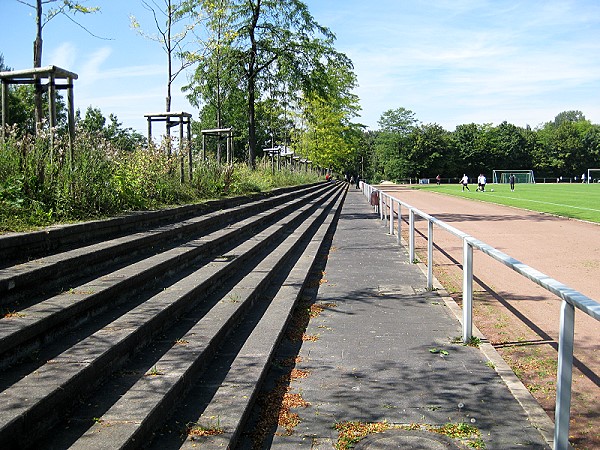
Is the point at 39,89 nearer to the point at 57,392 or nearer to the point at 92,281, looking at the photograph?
the point at 92,281

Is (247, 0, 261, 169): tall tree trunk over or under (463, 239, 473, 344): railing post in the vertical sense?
over

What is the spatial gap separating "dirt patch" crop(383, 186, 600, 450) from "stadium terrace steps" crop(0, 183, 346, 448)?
7.23 feet

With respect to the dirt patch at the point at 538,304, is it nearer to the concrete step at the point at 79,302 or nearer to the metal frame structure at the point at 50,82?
the concrete step at the point at 79,302

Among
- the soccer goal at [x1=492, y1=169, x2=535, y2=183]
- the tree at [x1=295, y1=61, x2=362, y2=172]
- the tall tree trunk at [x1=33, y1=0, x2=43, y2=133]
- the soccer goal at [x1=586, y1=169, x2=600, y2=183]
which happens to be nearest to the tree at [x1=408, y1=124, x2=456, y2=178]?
the soccer goal at [x1=492, y1=169, x2=535, y2=183]

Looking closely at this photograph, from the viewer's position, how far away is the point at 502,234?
1568cm

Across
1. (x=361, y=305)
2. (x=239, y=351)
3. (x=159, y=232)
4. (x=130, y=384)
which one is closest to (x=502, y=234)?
(x=361, y=305)

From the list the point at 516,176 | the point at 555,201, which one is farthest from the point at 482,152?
the point at 555,201

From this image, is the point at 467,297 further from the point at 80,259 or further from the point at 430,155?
the point at 430,155

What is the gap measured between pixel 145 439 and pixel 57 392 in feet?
1.73

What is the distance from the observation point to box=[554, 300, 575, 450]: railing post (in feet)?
10.1

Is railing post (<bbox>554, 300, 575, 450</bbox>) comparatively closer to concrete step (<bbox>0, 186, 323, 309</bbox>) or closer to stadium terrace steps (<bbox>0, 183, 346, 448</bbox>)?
stadium terrace steps (<bbox>0, 183, 346, 448</bbox>)

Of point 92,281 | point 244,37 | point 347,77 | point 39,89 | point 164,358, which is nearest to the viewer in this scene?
point 164,358

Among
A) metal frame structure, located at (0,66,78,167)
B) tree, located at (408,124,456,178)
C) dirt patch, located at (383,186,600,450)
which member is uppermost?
tree, located at (408,124,456,178)

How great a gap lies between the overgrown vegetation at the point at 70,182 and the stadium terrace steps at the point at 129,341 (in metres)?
0.80
